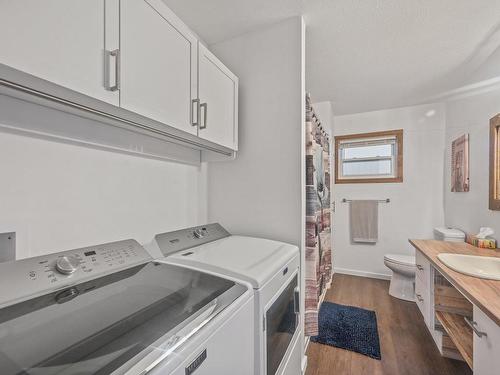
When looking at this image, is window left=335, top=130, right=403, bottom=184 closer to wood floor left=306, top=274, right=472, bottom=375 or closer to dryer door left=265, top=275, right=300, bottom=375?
wood floor left=306, top=274, right=472, bottom=375

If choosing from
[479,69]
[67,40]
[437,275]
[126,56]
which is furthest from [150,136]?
[479,69]

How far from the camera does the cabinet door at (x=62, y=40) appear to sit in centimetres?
60

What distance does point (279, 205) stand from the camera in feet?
5.41

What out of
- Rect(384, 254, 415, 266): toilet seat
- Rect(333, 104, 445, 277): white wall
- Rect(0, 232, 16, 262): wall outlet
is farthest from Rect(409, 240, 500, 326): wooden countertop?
Rect(0, 232, 16, 262): wall outlet

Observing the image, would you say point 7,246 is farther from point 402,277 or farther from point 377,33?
point 402,277

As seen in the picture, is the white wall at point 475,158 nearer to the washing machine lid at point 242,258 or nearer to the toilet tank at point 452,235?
the toilet tank at point 452,235

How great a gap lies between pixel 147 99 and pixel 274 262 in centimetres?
92

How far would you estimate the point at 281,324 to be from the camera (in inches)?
46.7

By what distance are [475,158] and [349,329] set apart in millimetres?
2098

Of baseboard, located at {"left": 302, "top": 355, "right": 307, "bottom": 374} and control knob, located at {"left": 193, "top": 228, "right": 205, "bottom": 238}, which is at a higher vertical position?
control knob, located at {"left": 193, "top": 228, "right": 205, "bottom": 238}

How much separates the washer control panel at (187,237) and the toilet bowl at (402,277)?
7.07ft

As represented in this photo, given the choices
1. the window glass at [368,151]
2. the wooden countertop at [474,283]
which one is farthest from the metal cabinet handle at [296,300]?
the window glass at [368,151]

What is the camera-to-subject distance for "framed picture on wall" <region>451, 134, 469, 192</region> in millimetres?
2484

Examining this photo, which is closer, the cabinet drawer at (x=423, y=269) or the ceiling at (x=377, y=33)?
the ceiling at (x=377, y=33)
